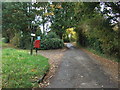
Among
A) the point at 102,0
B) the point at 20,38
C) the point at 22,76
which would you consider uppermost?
the point at 102,0

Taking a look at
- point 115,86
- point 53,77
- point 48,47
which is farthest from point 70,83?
point 48,47

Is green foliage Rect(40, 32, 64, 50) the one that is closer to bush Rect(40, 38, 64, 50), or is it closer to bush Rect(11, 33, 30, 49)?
bush Rect(40, 38, 64, 50)

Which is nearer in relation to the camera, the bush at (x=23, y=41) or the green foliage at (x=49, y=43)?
the green foliage at (x=49, y=43)

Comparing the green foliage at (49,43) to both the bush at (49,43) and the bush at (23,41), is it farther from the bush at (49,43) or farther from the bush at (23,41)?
the bush at (23,41)

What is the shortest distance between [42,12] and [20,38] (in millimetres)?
4100

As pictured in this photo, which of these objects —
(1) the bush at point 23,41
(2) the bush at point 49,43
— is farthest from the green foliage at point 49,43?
(1) the bush at point 23,41

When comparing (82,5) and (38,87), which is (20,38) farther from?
(38,87)

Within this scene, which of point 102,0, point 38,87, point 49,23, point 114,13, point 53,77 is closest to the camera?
point 38,87

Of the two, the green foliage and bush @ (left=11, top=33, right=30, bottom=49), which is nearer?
the green foliage

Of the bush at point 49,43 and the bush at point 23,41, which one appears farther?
the bush at point 23,41

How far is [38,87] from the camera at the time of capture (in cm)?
395

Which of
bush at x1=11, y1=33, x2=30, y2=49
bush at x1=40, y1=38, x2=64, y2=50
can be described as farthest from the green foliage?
bush at x1=11, y1=33, x2=30, y2=49

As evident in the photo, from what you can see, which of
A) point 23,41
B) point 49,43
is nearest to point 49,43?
point 49,43

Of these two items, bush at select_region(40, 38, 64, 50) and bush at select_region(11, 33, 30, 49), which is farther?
bush at select_region(11, 33, 30, 49)
